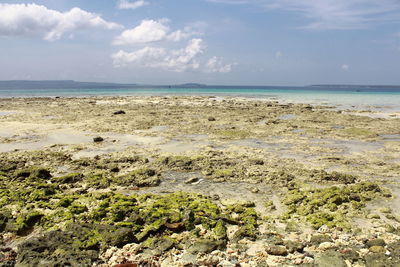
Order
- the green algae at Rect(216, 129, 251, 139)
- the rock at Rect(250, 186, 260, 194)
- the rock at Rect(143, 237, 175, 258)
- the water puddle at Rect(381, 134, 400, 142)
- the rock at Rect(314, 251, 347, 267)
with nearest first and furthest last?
the rock at Rect(314, 251, 347, 267) → the rock at Rect(143, 237, 175, 258) → the rock at Rect(250, 186, 260, 194) → the water puddle at Rect(381, 134, 400, 142) → the green algae at Rect(216, 129, 251, 139)

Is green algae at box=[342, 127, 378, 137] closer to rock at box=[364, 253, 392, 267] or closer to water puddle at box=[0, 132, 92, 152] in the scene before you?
rock at box=[364, 253, 392, 267]

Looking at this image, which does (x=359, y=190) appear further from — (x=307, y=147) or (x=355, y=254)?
(x=307, y=147)

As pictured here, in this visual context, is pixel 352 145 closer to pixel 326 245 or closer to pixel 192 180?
pixel 192 180

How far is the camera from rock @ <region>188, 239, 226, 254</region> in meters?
6.08

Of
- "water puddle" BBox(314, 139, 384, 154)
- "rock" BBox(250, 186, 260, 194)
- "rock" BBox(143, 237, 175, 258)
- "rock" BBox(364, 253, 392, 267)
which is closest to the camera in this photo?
"rock" BBox(364, 253, 392, 267)

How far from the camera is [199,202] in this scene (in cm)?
849

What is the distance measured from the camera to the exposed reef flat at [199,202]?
5.97 meters

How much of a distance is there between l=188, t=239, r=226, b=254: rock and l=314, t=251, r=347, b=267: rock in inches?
70.4

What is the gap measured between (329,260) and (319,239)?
2.48ft

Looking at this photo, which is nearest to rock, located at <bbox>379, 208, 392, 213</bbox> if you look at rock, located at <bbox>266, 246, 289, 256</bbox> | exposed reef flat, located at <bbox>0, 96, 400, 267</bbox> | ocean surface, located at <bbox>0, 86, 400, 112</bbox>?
exposed reef flat, located at <bbox>0, 96, 400, 267</bbox>

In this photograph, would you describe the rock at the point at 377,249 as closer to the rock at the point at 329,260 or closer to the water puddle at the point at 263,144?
the rock at the point at 329,260

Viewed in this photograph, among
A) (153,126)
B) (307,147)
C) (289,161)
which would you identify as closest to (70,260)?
(289,161)

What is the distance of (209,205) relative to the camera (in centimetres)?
825

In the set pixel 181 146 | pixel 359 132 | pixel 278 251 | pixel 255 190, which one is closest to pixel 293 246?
pixel 278 251
